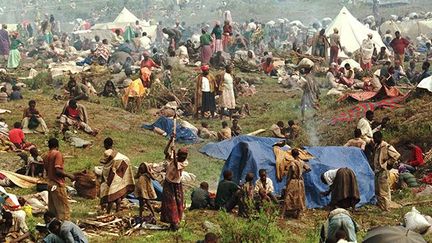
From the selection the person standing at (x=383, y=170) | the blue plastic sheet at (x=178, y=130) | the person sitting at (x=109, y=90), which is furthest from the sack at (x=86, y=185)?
the person sitting at (x=109, y=90)

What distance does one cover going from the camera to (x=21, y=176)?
1316 centimetres

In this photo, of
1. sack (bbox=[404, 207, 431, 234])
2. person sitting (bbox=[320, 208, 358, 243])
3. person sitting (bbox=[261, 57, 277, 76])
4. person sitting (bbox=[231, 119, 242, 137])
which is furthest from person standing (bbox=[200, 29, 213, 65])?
person sitting (bbox=[320, 208, 358, 243])

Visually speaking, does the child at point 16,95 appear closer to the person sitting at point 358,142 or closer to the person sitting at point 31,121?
the person sitting at point 31,121

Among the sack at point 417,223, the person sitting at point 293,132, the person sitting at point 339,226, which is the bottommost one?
the person sitting at point 293,132

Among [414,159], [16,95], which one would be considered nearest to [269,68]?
[16,95]

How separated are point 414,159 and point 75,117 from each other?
7.06 metres

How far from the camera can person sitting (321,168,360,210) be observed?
1188 centimetres

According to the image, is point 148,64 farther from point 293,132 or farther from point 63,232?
point 63,232

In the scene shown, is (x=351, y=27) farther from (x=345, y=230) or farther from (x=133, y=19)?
(x=345, y=230)

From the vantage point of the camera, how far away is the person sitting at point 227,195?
11.8 metres

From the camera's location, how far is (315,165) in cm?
1331

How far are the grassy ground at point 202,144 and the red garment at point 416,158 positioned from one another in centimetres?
87

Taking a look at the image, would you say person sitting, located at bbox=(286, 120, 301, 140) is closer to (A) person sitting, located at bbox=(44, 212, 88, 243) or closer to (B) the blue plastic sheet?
(B) the blue plastic sheet

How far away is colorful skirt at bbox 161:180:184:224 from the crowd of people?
13mm
